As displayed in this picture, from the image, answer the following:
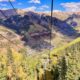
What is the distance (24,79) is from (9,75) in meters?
7.43

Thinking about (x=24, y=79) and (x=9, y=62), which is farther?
(x=9, y=62)

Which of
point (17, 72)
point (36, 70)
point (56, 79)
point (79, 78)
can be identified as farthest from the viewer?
point (36, 70)

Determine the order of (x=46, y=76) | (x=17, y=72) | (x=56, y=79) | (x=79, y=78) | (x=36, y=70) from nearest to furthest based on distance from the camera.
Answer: (x=79, y=78) → (x=56, y=79) → (x=46, y=76) → (x=17, y=72) → (x=36, y=70)

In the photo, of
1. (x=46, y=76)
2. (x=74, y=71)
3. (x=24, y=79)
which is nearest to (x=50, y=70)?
(x=46, y=76)

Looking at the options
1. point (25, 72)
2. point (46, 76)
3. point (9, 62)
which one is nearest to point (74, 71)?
point (46, 76)

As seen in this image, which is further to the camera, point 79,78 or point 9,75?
point 9,75

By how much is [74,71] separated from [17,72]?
2733cm

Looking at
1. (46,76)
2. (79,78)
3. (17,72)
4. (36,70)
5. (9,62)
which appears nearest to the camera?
(79,78)

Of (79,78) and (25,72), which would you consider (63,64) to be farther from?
(25,72)

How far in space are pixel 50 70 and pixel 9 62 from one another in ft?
95.7

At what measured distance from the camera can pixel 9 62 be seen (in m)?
120

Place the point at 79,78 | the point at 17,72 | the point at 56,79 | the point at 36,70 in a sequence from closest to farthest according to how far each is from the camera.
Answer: the point at 79,78
the point at 56,79
the point at 17,72
the point at 36,70

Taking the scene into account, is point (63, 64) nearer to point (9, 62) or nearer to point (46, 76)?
point (46, 76)

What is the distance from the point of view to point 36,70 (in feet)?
358
